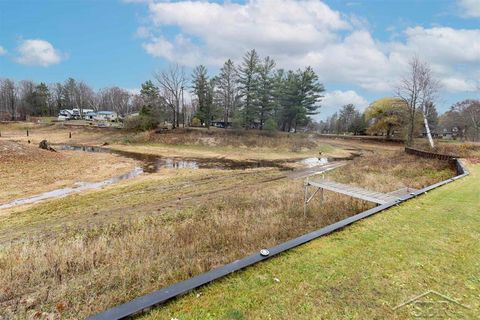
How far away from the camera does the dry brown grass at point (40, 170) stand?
13.8 m

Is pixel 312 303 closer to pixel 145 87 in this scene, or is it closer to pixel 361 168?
pixel 361 168

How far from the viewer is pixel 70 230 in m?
7.65

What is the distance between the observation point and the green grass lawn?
9.70 ft

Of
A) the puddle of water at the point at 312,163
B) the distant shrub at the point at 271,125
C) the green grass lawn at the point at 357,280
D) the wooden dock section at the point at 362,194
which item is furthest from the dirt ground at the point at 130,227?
the distant shrub at the point at 271,125

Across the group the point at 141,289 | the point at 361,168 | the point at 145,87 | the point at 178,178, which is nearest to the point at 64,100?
the point at 145,87

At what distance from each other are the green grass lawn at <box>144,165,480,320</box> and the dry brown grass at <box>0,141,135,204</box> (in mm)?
12718

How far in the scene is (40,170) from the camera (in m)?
17.8

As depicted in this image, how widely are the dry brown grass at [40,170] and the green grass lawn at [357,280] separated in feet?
41.7

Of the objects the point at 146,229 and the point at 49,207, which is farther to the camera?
the point at 49,207

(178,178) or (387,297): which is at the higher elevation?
(387,297)

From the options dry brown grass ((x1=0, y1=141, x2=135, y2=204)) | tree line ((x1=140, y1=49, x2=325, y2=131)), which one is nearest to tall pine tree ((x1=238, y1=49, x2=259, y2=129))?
tree line ((x1=140, y1=49, x2=325, y2=131))

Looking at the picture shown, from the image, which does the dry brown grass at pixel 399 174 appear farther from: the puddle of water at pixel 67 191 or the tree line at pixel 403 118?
the tree line at pixel 403 118

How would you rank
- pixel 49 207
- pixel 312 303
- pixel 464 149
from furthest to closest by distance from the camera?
pixel 464 149 → pixel 49 207 → pixel 312 303

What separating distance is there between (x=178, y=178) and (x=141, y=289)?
1262 centimetres
